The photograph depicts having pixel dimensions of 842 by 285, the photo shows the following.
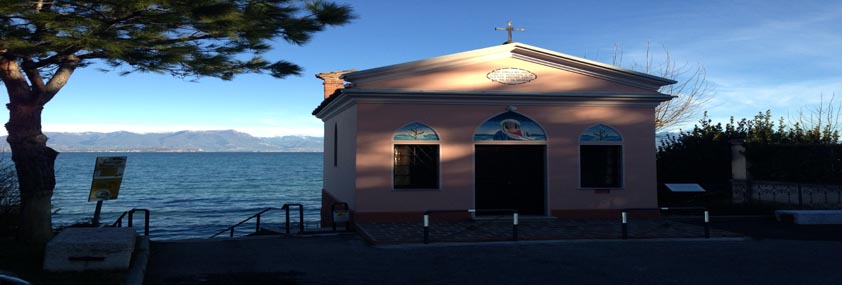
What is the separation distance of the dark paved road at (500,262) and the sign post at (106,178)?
1401 millimetres

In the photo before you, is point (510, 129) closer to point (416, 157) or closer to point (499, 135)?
point (499, 135)

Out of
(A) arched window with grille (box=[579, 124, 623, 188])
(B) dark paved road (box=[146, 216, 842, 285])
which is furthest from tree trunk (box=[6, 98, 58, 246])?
(A) arched window with grille (box=[579, 124, 623, 188])

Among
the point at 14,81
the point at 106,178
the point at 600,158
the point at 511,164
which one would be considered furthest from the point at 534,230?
the point at 14,81

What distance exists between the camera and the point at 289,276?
28.1ft

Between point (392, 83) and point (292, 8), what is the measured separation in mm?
4009

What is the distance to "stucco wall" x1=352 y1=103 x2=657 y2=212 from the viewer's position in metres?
14.6

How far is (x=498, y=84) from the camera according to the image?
50.5ft

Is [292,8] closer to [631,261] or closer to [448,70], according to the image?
[448,70]

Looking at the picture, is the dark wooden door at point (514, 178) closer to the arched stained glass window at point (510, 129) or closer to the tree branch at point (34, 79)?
the arched stained glass window at point (510, 129)

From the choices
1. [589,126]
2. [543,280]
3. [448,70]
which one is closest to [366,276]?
[543,280]

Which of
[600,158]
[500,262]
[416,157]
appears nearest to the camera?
[500,262]

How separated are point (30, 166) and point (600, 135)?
13.1m

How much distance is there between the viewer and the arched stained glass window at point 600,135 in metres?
15.8

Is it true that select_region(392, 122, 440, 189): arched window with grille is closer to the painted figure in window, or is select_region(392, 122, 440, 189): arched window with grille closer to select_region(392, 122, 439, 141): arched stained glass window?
select_region(392, 122, 439, 141): arched stained glass window
